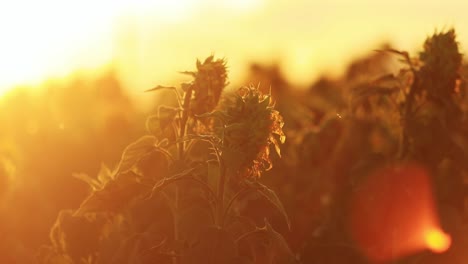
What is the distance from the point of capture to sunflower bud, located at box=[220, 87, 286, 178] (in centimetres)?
418

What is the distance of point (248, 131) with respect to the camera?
419cm

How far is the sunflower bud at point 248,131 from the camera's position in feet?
13.7

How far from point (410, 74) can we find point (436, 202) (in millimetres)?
1037

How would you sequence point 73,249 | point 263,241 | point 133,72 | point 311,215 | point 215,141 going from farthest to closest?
point 133,72, point 311,215, point 73,249, point 263,241, point 215,141

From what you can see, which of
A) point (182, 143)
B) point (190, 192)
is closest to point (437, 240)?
point (190, 192)

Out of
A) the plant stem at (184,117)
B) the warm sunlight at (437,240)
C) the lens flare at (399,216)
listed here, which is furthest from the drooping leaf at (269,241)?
the warm sunlight at (437,240)

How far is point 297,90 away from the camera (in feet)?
54.0

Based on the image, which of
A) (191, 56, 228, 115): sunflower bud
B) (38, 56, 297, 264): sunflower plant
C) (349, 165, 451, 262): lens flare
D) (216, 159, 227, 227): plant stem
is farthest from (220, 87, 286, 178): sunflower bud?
(349, 165, 451, 262): lens flare

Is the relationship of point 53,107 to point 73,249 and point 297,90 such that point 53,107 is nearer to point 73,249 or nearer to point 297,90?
point 297,90

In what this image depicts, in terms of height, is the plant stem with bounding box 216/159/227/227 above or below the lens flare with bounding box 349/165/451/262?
below

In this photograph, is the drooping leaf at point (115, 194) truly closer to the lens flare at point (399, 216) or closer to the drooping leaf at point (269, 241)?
the drooping leaf at point (269, 241)

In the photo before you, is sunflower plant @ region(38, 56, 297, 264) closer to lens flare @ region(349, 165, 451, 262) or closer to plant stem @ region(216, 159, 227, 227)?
plant stem @ region(216, 159, 227, 227)

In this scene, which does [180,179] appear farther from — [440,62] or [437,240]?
[437,240]

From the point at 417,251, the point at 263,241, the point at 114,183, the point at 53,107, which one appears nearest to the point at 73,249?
the point at 114,183
